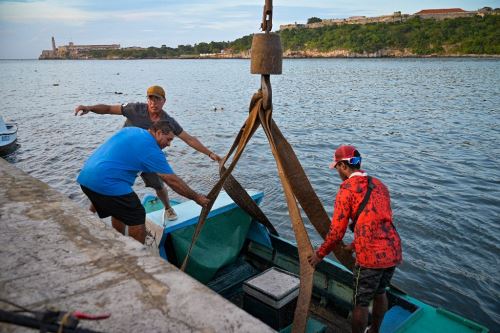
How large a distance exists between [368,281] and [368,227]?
23.1 inches

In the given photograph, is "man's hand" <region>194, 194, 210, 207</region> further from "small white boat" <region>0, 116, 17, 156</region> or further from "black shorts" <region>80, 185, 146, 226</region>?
"small white boat" <region>0, 116, 17, 156</region>

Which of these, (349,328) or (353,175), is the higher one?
(353,175)

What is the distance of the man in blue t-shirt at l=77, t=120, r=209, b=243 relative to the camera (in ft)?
14.8

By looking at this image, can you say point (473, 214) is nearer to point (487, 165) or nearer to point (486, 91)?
Answer: point (487, 165)

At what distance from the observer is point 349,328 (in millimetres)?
5059

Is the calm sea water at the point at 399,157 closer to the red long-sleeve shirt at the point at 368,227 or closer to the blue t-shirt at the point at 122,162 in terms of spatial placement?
the red long-sleeve shirt at the point at 368,227

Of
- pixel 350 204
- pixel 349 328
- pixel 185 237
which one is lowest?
pixel 349 328

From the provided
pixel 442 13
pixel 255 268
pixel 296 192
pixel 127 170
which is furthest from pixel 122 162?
pixel 442 13

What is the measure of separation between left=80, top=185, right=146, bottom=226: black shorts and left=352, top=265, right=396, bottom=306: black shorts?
260cm

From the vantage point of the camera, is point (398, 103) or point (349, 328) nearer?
point (349, 328)

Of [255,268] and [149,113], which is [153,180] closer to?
[149,113]

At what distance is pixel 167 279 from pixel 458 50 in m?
123

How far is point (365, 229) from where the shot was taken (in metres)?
3.87

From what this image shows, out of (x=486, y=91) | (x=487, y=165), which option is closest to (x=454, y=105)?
(x=486, y=91)
